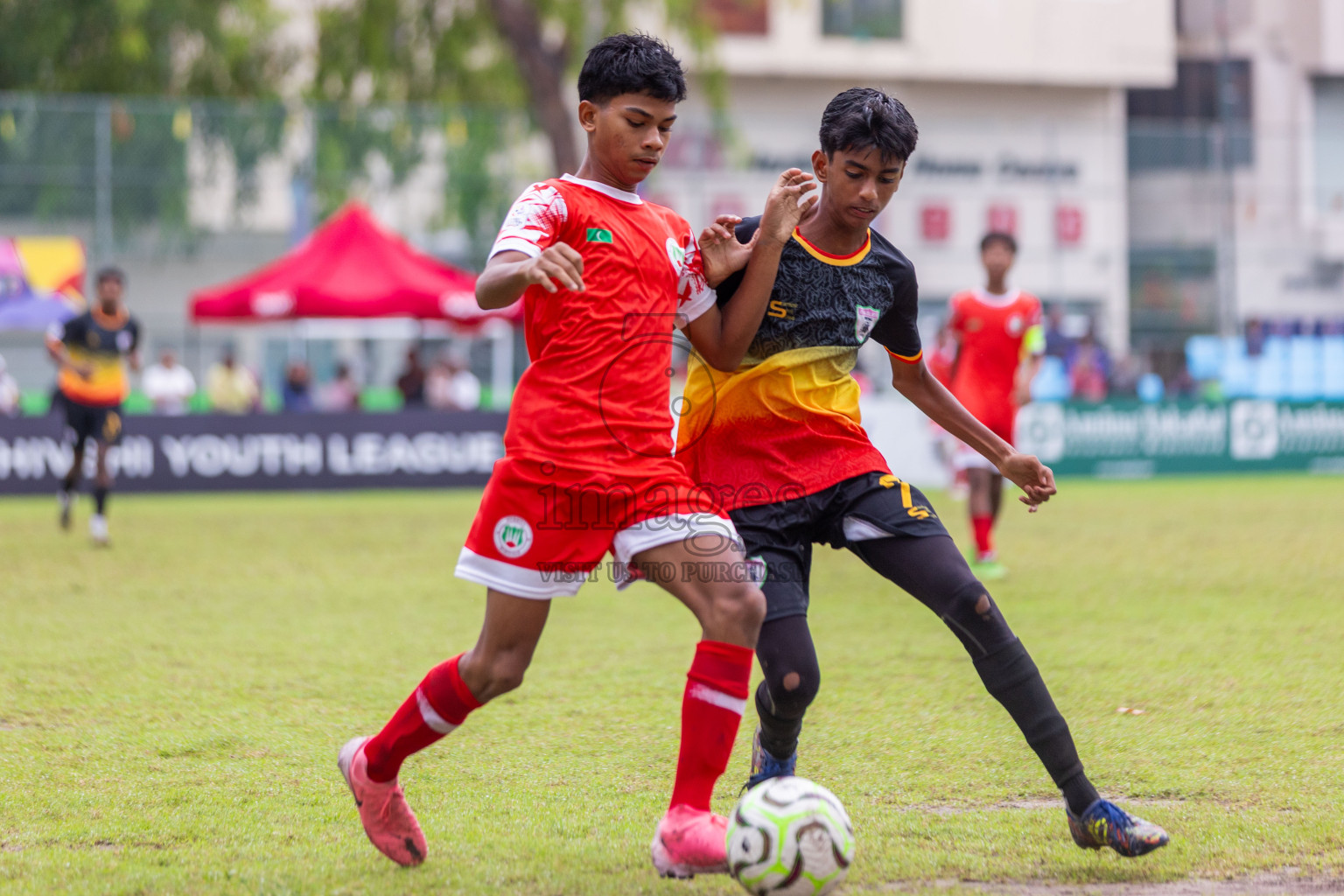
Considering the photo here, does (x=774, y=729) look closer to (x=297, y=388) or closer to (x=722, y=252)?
(x=722, y=252)

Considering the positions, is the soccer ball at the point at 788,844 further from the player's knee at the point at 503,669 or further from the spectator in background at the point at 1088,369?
the spectator in background at the point at 1088,369

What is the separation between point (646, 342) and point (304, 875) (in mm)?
1523

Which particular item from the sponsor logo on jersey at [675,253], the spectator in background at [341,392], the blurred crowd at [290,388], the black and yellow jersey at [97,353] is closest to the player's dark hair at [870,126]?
the sponsor logo on jersey at [675,253]

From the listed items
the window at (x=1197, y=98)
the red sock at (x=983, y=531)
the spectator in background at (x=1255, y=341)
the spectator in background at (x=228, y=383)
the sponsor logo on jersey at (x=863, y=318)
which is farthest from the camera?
the window at (x=1197, y=98)

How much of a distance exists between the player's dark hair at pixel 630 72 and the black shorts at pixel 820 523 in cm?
109

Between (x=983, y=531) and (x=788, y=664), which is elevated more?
(x=788, y=664)

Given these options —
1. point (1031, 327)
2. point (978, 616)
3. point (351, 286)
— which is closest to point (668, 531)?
point (978, 616)

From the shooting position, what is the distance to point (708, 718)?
11.5 feet

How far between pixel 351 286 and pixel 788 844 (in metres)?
15.1

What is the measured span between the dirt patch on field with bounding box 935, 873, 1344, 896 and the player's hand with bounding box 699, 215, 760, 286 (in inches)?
62.7

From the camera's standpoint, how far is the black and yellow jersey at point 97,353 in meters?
12.4

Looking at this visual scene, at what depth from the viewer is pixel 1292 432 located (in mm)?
19844

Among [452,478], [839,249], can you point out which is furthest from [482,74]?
[839,249]

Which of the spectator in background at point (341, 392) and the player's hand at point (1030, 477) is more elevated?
the player's hand at point (1030, 477)
